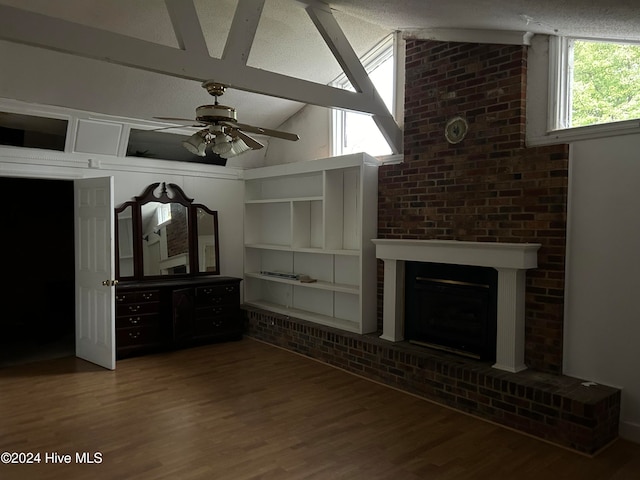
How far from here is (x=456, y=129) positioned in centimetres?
453

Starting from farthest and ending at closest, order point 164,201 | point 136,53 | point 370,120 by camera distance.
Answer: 1. point 164,201
2. point 370,120
3. point 136,53

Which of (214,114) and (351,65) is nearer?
(214,114)

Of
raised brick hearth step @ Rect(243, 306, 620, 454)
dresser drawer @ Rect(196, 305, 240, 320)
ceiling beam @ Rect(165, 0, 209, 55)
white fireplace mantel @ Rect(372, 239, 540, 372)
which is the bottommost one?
raised brick hearth step @ Rect(243, 306, 620, 454)

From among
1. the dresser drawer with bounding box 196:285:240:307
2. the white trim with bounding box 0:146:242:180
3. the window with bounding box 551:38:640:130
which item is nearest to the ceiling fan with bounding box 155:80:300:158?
the window with bounding box 551:38:640:130

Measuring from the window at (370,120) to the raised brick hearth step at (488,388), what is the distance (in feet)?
7.16

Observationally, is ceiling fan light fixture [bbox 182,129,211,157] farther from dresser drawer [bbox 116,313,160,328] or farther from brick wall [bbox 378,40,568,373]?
dresser drawer [bbox 116,313,160,328]

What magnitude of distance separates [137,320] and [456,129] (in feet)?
13.2

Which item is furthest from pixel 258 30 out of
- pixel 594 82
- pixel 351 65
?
pixel 594 82

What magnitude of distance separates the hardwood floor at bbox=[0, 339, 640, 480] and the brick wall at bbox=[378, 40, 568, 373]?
3.27 feet

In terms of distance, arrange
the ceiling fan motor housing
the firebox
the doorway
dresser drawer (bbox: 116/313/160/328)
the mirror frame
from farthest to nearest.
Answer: the doorway, the mirror frame, dresser drawer (bbox: 116/313/160/328), the firebox, the ceiling fan motor housing

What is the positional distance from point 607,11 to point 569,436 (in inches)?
107

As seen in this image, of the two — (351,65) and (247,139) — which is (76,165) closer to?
(247,139)

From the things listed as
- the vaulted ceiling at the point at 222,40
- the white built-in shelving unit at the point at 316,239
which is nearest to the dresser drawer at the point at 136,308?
the white built-in shelving unit at the point at 316,239

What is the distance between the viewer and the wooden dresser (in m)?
5.43
